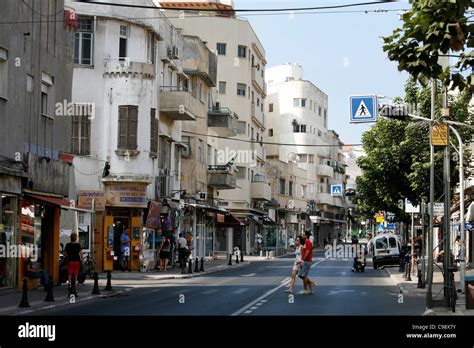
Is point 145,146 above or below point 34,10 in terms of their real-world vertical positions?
below

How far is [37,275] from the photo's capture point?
24.6 metres

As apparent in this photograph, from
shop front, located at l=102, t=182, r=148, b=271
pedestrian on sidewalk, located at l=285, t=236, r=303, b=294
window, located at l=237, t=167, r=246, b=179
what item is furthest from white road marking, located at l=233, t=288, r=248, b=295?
window, located at l=237, t=167, r=246, b=179

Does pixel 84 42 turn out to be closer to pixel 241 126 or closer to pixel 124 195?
pixel 124 195

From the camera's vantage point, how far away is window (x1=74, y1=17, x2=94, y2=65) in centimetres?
3753

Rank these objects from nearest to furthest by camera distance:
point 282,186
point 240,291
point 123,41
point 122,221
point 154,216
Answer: point 240,291, point 123,41, point 122,221, point 154,216, point 282,186

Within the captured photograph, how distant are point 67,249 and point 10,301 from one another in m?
3.94

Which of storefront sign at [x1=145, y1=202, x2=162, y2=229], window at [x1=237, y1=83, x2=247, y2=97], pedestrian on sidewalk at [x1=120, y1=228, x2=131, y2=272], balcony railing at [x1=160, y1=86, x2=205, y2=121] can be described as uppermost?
window at [x1=237, y1=83, x2=247, y2=97]

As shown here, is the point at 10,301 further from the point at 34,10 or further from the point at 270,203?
the point at 270,203

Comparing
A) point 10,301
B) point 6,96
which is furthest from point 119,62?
point 10,301

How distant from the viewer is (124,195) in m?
37.6

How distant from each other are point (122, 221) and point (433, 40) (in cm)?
2823

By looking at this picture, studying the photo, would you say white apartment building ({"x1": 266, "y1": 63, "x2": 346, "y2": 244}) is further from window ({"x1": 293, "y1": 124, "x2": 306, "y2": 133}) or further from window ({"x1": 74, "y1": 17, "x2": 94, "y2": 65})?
window ({"x1": 74, "y1": 17, "x2": 94, "y2": 65})

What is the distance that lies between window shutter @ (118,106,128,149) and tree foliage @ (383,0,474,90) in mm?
26432

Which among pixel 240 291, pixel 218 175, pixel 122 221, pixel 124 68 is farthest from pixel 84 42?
pixel 218 175
